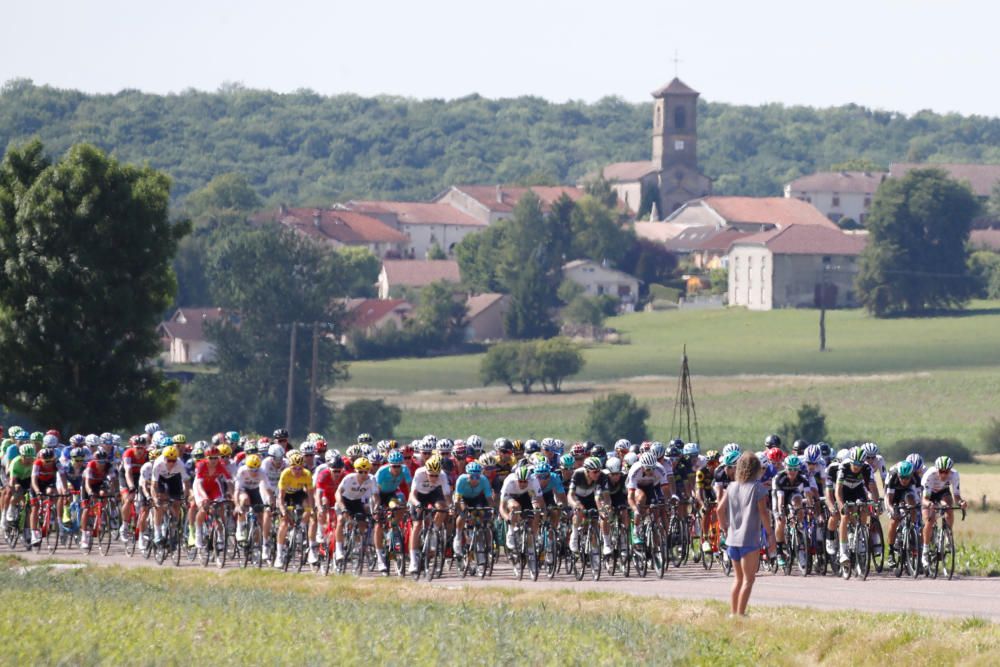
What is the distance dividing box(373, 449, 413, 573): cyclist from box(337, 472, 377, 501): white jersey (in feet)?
0.43

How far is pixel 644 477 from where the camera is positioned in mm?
29375

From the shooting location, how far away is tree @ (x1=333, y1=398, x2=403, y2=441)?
10231 cm

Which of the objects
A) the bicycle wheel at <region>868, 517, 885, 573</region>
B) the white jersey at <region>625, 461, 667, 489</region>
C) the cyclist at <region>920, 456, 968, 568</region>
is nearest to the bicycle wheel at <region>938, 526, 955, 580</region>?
the cyclist at <region>920, 456, 968, 568</region>

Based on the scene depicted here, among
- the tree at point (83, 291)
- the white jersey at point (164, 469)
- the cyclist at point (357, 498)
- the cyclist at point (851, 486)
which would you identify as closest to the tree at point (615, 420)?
the tree at point (83, 291)

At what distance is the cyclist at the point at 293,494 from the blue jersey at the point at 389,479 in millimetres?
1311

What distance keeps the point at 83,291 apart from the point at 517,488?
27.6 m

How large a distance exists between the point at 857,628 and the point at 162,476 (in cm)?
1479

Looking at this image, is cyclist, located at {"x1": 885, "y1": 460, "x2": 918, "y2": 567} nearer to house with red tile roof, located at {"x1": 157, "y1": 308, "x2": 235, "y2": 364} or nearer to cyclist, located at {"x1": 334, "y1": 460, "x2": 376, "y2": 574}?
cyclist, located at {"x1": 334, "y1": 460, "x2": 376, "y2": 574}

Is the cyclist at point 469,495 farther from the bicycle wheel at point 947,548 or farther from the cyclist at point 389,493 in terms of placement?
the bicycle wheel at point 947,548

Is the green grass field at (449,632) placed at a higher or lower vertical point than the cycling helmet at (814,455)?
lower

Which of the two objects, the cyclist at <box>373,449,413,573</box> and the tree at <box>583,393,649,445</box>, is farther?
the tree at <box>583,393,649,445</box>

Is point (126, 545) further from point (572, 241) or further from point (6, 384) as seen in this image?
point (572, 241)

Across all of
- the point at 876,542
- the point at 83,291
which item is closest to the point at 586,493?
the point at 876,542

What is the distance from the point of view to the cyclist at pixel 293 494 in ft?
99.6
